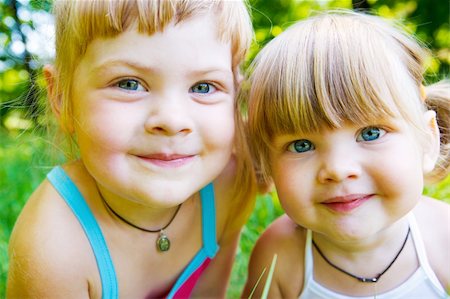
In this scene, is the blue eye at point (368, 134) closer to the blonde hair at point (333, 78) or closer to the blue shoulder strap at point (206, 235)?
the blonde hair at point (333, 78)

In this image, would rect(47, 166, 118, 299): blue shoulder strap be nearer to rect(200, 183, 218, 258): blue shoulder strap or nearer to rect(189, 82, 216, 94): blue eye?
rect(200, 183, 218, 258): blue shoulder strap

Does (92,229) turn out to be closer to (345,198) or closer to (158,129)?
(158,129)

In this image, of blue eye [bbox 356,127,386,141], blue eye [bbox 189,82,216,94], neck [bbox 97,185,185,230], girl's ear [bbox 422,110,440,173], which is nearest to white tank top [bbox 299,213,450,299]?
girl's ear [bbox 422,110,440,173]

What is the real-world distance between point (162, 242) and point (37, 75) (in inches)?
28.3

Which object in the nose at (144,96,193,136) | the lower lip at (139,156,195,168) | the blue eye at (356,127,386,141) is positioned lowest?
the lower lip at (139,156,195,168)

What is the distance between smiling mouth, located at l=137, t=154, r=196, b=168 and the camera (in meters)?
1.55

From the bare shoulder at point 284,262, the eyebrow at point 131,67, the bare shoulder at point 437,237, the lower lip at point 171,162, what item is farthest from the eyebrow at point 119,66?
the bare shoulder at point 437,237

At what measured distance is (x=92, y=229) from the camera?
173 centimetres

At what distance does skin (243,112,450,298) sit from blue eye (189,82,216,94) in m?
0.24

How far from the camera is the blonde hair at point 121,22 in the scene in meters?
1.45

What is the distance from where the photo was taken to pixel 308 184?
61.1 inches

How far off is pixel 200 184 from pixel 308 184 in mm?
327

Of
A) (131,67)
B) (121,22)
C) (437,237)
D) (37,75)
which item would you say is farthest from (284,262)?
(37,75)

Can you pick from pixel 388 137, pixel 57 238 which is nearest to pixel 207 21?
pixel 388 137
